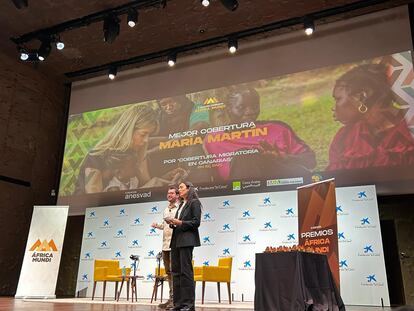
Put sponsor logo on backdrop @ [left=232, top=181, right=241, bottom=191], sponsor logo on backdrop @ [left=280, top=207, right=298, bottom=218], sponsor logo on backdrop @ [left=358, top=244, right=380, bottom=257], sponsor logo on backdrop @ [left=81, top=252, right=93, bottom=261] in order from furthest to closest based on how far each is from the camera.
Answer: sponsor logo on backdrop @ [left=81, top=252, right=93, bottom=261] < sponsor logo on backdrop @ [left=232, top=181, right=241, bottom=191] < sponsor logo on backdrop @ [left=280, top=207, right=298, bottom=218] < sponsor logo on backdrop @ [left=358, top=244, right=380, bottom=257]

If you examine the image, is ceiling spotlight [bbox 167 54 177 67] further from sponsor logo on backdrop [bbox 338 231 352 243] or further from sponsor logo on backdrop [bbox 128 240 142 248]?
sponsor logo on backdrop [bbox 338 231 352 243]

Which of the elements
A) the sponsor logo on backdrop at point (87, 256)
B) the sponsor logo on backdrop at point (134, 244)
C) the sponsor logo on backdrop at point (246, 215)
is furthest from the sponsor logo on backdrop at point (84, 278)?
the sponsor logo on backdrop at point (246, 215)

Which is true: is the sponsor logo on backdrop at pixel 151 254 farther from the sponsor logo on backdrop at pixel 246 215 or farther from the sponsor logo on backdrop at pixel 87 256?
the sponsor logo on backdrop at pixel 246 215

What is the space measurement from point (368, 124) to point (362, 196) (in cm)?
122

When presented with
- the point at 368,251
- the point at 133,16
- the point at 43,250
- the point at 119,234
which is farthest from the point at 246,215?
the point at 133,16

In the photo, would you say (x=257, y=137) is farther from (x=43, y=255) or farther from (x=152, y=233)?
(x=43, y=255)

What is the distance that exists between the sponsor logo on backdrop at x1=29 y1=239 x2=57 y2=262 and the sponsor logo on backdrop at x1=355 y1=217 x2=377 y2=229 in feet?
16.8

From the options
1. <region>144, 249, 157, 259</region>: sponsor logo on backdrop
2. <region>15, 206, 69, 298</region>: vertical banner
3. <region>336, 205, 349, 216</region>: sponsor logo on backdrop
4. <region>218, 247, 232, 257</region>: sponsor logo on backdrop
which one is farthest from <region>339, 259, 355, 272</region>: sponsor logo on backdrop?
<region>15, 206, 69, 298</region>: vertical banner

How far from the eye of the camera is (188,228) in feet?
12.4

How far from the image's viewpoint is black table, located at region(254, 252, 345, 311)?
3.00 metres

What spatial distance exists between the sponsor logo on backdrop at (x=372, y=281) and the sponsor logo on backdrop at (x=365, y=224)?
2.34ft

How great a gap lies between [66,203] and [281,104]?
5046 millimetres

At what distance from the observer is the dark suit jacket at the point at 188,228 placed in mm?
3725

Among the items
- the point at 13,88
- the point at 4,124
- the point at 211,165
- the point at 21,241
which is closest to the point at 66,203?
the point at 21,241
